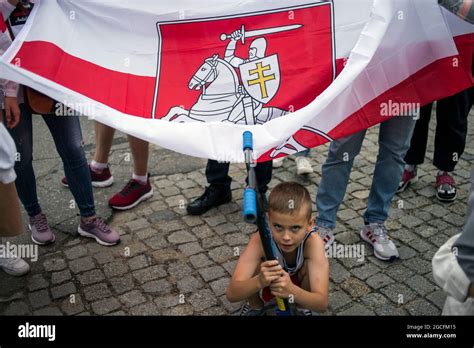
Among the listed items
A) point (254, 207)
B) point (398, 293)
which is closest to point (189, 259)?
point (398, 293)

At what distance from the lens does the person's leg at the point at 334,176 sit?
3.28 meters

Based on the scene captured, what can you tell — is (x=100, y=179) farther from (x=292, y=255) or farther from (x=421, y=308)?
(x=421, y=308)

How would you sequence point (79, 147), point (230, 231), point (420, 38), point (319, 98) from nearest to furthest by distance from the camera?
point (319, 98) → point (420, 38) → point (79, 147) → point (230, 231)

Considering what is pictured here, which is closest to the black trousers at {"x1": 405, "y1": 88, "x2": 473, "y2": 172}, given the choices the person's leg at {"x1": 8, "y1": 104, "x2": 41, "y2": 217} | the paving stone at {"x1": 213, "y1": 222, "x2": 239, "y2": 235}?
the paving stone at {"x1": 213, "y1": 222, "x2": 239, "y2": 235}

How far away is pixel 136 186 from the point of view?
4.10 meters

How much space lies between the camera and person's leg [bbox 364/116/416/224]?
327 centimetres

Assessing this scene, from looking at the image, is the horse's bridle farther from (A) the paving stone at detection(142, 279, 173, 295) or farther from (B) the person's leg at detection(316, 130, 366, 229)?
(A) the paving stone at detection(142, 279, 173, 295)

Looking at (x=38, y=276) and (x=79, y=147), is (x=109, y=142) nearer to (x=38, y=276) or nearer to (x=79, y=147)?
(x=79, y=147)

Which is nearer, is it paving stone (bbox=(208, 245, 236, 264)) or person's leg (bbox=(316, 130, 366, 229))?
person's leg (bbox=(316, 130, 366, 229))

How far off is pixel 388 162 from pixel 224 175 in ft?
3.99

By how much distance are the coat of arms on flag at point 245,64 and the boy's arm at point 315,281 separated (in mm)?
679

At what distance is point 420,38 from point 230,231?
1.78 m

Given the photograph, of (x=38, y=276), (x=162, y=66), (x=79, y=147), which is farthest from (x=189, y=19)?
(x=38, y=276)
